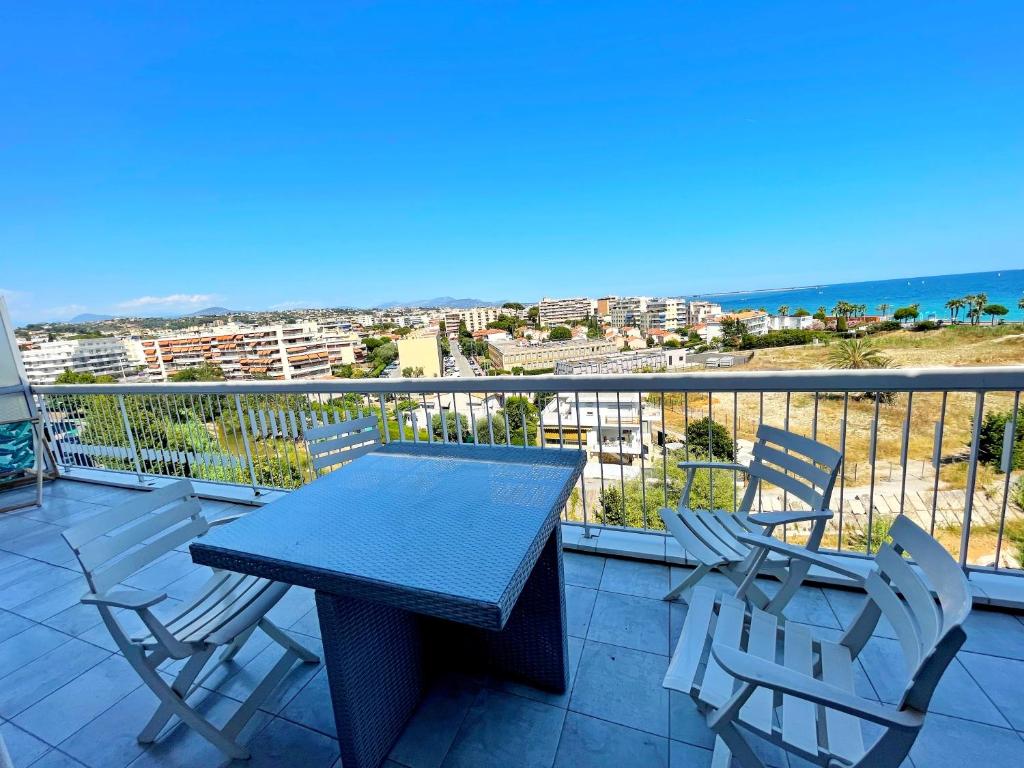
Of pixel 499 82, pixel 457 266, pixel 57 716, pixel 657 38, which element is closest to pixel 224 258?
pixel 457 266

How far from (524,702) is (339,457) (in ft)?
5.54

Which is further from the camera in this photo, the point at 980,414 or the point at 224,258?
the point at 224,258

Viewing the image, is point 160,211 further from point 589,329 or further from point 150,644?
point 589,329

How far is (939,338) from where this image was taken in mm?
15406

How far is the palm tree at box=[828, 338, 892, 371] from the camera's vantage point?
11.7 metres

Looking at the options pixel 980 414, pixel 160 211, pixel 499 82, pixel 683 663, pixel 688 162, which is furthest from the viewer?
pixel 688 162

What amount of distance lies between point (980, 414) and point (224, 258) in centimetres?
3386

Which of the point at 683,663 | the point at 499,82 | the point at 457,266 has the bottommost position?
the point at 683,663

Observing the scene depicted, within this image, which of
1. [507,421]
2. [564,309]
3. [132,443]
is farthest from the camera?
[564,309]

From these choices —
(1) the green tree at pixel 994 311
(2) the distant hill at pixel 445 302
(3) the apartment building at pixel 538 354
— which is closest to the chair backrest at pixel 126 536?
(3) the apartment building at pixel 538 354

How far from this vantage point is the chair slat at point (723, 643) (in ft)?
4.00

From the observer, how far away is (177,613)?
1.64 m

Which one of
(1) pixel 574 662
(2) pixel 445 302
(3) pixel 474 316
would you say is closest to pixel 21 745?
(1) pixel 574 662

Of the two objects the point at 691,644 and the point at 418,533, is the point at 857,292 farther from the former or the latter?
the point at 418,533
